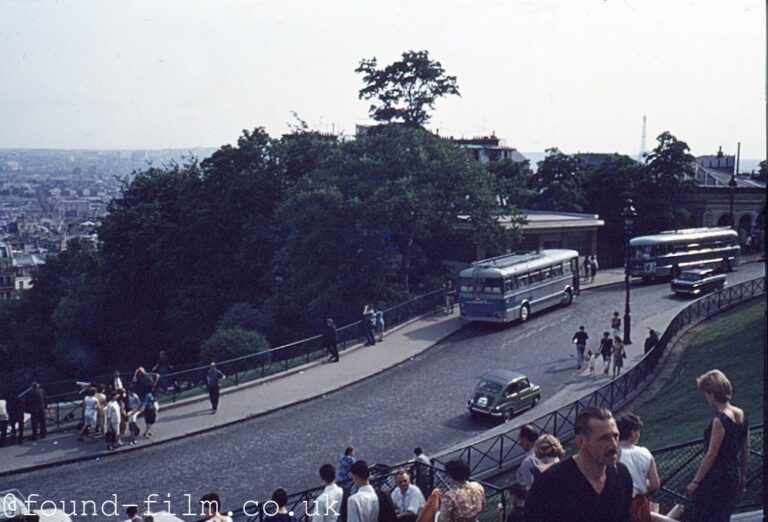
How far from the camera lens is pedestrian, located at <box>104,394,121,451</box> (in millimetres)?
19500

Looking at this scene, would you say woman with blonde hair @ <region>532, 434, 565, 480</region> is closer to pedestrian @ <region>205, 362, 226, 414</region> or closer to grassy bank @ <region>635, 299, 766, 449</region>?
grassy bank @ <region>635, 299, 766, 449</region>

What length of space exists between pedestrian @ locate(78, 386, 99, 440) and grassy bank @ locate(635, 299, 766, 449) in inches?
554

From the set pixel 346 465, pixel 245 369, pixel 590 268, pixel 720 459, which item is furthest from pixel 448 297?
pixel 720 459

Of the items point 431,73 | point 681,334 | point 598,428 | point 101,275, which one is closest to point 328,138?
point 431,73

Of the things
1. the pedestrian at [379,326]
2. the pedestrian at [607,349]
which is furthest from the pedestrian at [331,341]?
the pedestrian at [607,349]

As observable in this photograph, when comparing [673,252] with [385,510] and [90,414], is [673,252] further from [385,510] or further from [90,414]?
[385,510]

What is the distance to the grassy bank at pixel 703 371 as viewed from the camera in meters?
17.7

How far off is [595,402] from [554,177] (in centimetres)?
4831

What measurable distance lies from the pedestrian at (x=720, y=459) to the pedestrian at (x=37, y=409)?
17.9m

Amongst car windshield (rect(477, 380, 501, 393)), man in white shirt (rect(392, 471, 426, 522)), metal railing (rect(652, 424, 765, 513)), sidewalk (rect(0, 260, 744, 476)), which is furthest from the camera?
car windshield (rect(477, 380, 501, 393))

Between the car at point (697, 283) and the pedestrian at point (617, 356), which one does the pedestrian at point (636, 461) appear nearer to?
the pedestrian at point (617, 356)

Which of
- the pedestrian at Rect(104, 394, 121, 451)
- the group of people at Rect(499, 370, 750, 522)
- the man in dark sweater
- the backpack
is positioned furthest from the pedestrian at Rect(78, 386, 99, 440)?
the man in dark sweater

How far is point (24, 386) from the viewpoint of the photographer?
59438mm

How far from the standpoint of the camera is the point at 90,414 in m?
20.3
